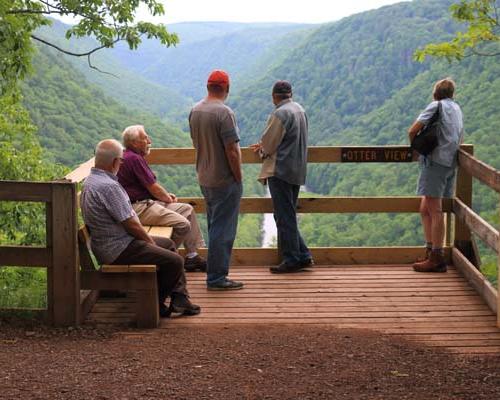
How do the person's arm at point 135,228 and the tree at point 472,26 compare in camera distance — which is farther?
the tree at point 472,26

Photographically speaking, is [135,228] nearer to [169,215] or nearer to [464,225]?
[169,215]

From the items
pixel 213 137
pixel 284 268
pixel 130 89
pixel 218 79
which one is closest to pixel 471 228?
pixel 284 268

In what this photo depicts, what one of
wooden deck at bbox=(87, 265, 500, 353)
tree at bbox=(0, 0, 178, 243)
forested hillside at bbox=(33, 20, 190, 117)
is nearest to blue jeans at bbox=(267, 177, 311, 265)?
wooden deck at bbox=(87, 265, 500, 353)

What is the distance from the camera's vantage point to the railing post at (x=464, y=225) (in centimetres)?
717

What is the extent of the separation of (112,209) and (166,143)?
136 ft

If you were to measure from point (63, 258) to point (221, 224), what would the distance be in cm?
156

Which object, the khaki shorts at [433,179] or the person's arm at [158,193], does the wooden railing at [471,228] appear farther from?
the person's arm at [158,193]

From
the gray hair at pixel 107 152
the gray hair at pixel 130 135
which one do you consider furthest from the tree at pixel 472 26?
the gray hair at pixel 107 152

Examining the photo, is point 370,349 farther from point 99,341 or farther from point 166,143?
point 166,143

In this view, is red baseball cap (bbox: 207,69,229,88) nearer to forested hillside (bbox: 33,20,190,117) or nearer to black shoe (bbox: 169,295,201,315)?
black shoe (bbox: 169,295,201,315)

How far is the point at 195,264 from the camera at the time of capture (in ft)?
23.3

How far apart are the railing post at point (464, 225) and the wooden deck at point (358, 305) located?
0.28 m

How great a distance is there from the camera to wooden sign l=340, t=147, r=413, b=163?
732cm

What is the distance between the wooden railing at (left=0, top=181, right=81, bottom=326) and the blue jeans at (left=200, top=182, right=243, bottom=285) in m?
1.41
